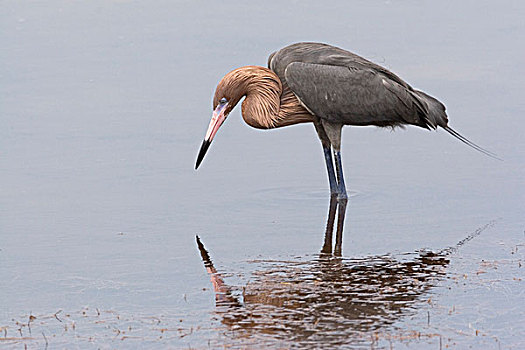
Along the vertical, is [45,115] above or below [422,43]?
below

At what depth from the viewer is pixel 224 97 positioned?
937cm

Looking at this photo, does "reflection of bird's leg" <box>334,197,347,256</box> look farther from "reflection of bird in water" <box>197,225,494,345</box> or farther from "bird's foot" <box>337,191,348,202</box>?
"reflection of bird in water" <box>197,225,494,345</box>

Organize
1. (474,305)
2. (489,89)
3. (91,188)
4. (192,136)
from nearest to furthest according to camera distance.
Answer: (474,305)
(91,188)
(192,136)
(489,89)

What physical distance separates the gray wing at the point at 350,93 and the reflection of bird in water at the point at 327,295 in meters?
1.89

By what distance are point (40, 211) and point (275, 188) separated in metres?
2.05

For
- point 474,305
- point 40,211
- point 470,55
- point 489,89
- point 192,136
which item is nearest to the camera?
point 474,305

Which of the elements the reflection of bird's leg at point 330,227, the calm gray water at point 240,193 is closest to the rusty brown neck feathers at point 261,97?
the calm gray water at point 240,193

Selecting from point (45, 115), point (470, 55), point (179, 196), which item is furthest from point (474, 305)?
point (470, 55)

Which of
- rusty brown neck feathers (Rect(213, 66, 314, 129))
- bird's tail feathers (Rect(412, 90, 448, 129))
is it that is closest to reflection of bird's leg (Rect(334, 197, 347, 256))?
rusty brown neck feathers (Rect(213, 66, 314, 129))

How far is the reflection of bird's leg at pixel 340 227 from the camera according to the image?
801 centimetres

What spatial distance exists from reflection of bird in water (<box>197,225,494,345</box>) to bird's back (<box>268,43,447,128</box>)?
1.89 meters

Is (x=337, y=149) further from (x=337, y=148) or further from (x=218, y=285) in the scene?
(x=218, y=285)

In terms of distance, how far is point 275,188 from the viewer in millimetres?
9820

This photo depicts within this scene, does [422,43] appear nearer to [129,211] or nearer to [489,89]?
[489,89]
